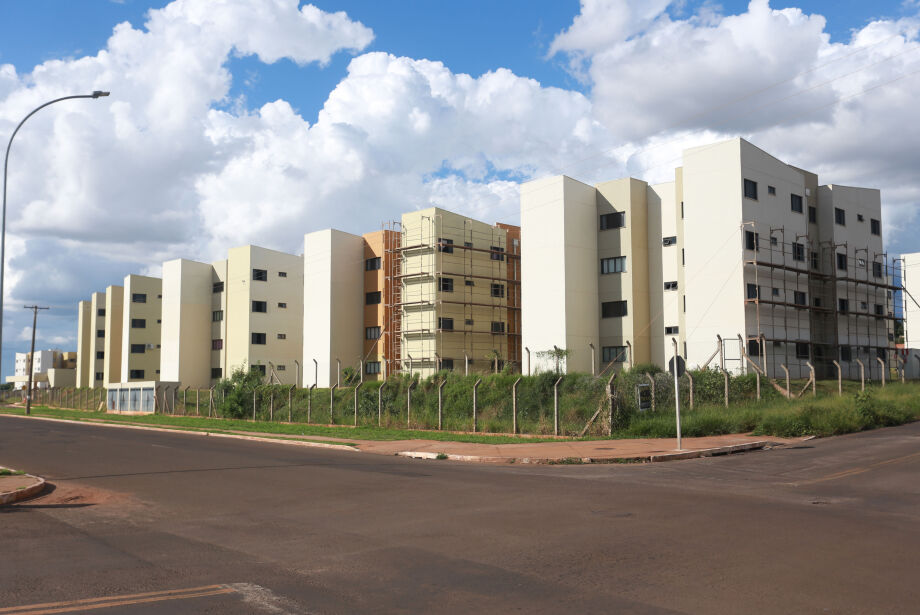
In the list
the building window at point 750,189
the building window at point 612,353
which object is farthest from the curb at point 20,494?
the building window at point 750,189

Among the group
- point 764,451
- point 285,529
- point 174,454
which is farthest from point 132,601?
point 764,451

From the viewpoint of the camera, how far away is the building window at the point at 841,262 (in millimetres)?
45966

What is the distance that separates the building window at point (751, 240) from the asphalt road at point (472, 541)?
81.2ft

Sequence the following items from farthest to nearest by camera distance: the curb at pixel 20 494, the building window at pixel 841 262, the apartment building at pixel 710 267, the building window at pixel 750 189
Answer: the building window at pixel 841 262 < the apartment building at pixel 710 267 < the building window at pixel 750 189 < the curb at pixel 20 494

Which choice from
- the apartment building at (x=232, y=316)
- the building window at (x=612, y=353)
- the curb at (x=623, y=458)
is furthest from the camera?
the apartment building at (x=232, y=316)

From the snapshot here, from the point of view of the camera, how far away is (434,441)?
2419 centimetres

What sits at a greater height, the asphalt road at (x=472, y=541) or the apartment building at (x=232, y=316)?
the apartment building at (x=232, y=316)

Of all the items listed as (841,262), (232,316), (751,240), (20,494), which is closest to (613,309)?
(751,240)

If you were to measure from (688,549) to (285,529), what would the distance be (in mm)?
5000

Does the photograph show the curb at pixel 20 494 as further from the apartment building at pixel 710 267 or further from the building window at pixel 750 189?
the building window at pixel 750 189

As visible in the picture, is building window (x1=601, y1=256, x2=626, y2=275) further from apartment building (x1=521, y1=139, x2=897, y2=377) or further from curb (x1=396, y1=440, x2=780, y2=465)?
curb (x1=396, y1=440, x2=780, y2=465)

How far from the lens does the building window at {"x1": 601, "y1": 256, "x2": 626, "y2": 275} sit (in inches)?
1764

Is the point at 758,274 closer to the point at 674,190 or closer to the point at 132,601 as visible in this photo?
the point at 674,190

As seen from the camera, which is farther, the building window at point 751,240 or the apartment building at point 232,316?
the apartment building at point 232,316
